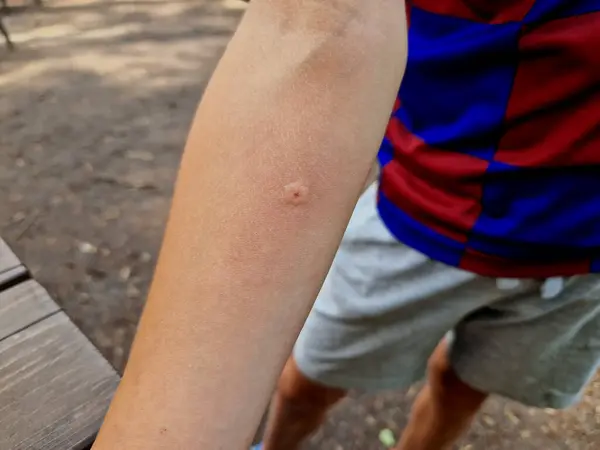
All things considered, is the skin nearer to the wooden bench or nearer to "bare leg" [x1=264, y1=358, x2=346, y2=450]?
the wooden bench

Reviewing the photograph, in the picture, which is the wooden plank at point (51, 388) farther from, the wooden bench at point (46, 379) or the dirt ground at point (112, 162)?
→ the dirt ground at point (112, 162)

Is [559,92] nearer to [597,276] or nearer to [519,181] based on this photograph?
[519,181]

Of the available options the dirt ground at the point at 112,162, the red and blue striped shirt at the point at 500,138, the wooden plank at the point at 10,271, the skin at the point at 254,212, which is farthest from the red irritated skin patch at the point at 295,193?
the dirt ground at the point at 112,162

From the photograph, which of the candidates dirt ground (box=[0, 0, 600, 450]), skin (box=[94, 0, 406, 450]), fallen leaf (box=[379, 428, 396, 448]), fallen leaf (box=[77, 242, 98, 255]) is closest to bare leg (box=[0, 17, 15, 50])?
dirt ground (box=[0, 0, 600, 450])

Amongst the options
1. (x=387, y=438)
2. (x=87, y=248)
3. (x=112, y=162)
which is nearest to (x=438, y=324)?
(x=387, y=438)

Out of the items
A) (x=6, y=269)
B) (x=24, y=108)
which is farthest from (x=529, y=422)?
(x=24, y=108)

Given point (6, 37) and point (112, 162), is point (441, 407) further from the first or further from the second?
point (6, 37)
